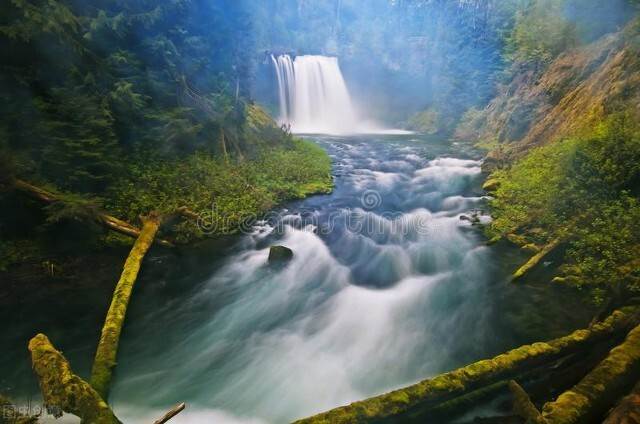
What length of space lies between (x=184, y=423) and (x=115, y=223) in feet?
16.1

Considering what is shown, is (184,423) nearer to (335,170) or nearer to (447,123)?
(335,170)

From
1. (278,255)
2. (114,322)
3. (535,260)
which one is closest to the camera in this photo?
(114,322)

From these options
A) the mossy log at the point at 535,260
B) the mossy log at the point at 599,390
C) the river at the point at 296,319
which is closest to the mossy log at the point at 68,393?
the river at the point at 296,319

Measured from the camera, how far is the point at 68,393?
348 cm

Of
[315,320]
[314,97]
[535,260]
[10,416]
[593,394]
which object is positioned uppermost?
[593,394]

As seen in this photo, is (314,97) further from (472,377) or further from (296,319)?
(472,377)

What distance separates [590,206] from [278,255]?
7042 millimetres

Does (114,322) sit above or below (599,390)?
below

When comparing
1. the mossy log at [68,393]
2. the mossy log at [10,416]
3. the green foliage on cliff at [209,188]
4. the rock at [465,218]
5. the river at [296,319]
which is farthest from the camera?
the rock at [465,218]

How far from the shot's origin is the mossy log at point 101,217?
6.48 metres

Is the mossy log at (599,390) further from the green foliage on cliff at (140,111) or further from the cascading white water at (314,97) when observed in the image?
the cascading white water at (314,97)

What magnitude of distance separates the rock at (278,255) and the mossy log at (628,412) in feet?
22.2

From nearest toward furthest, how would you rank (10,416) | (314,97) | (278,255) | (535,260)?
(10,416) < (535,260) < (278,255) < (314,97)

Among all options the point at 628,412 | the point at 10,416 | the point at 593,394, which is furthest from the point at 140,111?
the point at 628,412
